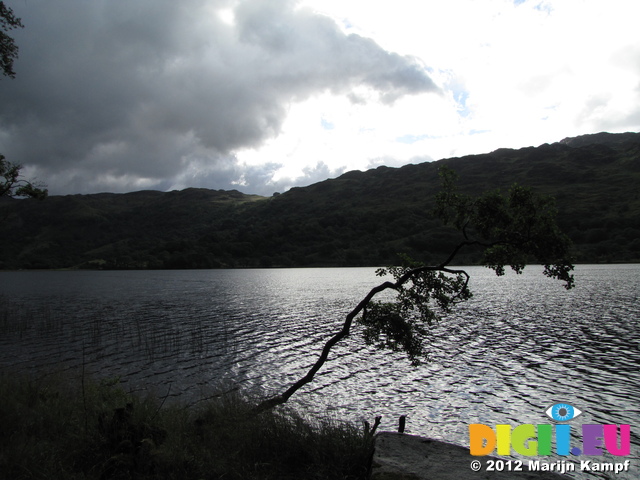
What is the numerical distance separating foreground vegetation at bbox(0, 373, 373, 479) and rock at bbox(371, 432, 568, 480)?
1299mm

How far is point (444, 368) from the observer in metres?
32.4

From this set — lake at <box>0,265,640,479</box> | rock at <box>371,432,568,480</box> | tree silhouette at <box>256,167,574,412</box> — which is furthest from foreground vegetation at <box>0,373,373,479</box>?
lake at <box>0,265,640,479</box>

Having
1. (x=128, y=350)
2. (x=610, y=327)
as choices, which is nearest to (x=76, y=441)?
(x=128, y=350)

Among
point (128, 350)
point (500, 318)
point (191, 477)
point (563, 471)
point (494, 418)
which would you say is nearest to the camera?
point (191, 477)

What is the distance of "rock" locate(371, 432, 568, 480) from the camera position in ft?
40.2

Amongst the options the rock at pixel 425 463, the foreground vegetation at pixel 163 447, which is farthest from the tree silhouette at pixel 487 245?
the rock at pixel 425 463

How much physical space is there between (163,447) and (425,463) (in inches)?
349

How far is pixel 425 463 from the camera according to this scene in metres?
13.4

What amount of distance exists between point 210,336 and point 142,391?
2054 centimetres

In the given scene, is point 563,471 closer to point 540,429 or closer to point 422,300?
point 540,429

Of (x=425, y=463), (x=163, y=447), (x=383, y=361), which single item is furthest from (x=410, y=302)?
(x=383, y=361)

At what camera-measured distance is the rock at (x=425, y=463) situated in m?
12.2

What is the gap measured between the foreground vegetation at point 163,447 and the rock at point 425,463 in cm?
130

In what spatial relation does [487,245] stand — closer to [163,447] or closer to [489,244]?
[489,244]
